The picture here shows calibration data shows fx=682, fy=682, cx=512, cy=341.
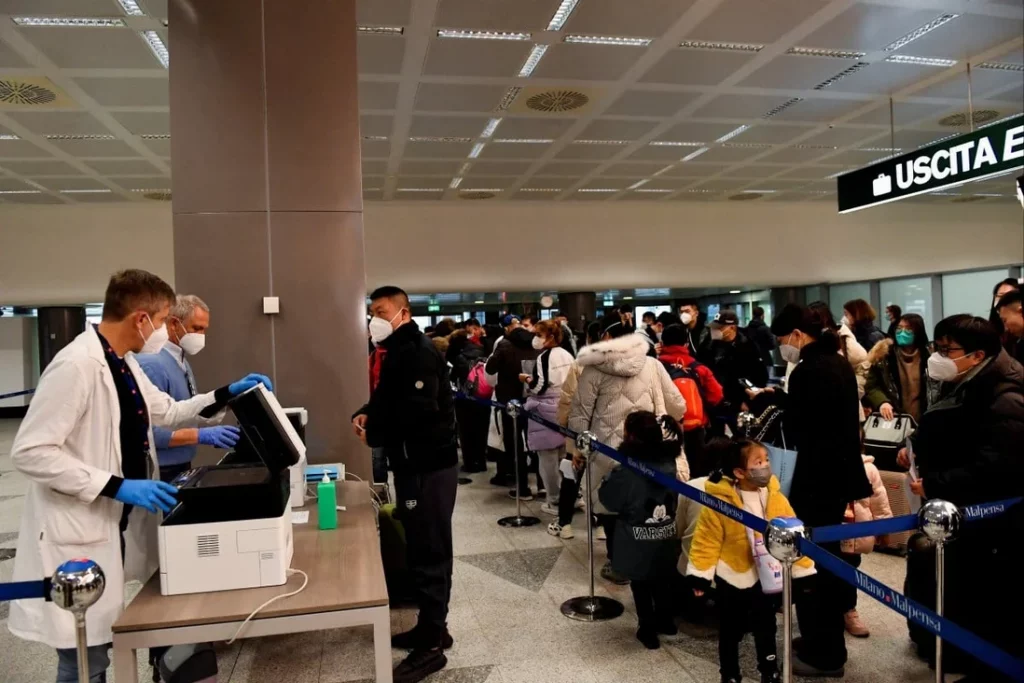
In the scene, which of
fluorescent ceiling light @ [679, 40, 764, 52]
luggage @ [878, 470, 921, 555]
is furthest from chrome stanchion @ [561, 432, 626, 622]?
fluorescent ceiling light @ [679, 40, 764, 52]

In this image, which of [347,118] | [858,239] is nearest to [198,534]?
[347,118]

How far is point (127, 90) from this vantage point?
6082 millimetres

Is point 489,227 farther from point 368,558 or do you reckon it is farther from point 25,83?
point 368,558

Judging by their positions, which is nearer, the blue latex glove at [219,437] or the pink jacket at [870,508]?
the blue latex glove at [219,437]

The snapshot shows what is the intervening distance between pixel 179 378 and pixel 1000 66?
23.5ft

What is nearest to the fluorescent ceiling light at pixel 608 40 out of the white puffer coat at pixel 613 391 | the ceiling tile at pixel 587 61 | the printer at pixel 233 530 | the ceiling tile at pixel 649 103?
the ceiling tile at pixel 587 61

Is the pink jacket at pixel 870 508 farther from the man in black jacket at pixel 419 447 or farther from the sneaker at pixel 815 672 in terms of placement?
the man in black jacket at pixel 419 447

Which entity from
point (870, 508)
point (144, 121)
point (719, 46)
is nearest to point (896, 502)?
point (870, 508)

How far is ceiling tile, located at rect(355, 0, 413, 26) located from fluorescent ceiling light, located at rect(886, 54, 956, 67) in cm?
415

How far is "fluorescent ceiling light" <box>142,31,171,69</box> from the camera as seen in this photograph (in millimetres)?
5023

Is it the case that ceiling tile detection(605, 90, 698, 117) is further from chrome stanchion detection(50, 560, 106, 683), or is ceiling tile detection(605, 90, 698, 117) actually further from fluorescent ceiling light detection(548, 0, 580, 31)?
A: chrome stanchion detection(50, 560, 106, 683)

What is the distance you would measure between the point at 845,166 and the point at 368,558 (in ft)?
31.7

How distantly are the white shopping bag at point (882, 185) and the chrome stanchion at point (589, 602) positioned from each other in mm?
4117

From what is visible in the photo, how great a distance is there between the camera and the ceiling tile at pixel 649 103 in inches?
259
